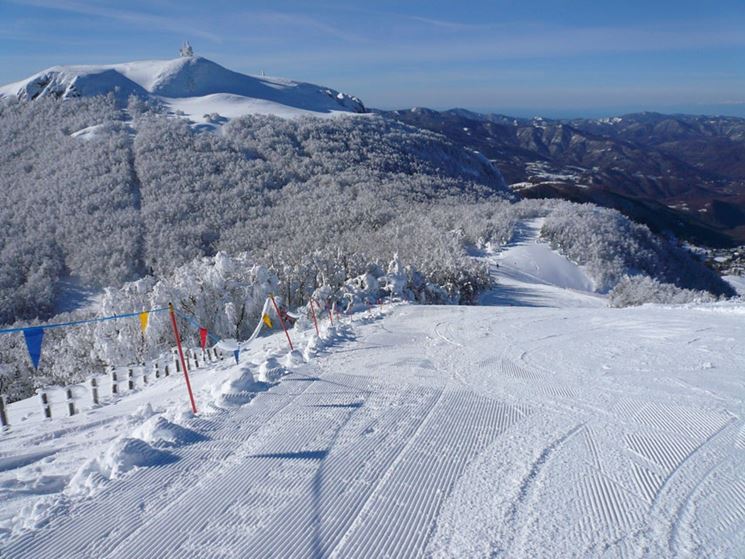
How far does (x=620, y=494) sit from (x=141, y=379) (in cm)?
1136

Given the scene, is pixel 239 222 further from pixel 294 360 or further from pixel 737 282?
pixel 737 282

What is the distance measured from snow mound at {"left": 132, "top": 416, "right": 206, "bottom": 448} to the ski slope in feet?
0.08

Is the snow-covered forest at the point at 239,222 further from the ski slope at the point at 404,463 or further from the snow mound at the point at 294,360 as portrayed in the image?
the ski slope at the point at 404,463

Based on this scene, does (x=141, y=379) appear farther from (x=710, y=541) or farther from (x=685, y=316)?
(x=685, y=316)

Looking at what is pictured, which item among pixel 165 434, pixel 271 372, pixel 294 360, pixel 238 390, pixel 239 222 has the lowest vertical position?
pixel 239 222

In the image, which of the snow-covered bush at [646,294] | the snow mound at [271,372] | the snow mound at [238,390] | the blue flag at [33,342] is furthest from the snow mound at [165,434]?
the snow-covered bush at [646,294]

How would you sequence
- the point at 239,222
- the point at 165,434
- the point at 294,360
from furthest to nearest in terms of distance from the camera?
the point at 239,222 < the point at 294,360 < the point at 165,434

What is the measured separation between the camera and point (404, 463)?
5758mm

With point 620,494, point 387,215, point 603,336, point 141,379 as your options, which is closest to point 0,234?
point 387,215

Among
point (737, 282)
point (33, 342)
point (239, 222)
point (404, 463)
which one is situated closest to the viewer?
point (404, 463)

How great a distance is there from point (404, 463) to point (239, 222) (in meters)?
44.2

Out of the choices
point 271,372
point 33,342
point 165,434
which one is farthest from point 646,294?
point 33,342

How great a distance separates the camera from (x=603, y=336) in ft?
41.3

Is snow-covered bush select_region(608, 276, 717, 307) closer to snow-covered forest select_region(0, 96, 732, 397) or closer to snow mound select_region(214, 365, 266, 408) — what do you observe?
snow-covered forest select_region(0, 96, 732, 397)
